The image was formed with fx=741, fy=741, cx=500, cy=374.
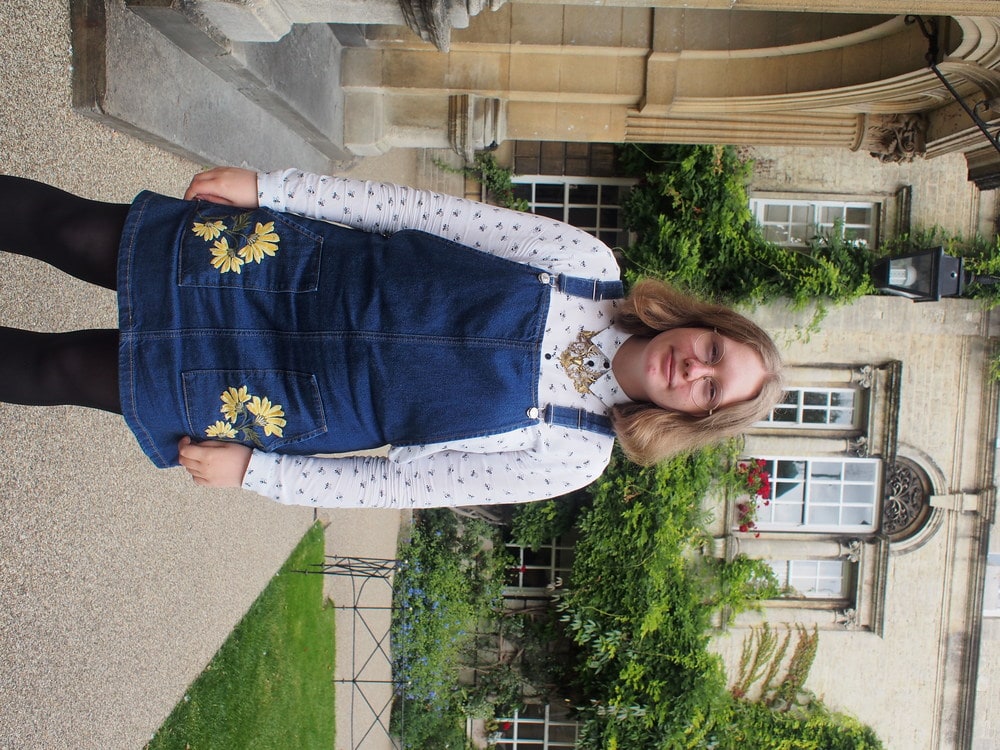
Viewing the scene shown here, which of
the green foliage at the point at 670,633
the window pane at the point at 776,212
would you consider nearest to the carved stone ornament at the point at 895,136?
the window pane at the point at 776,212

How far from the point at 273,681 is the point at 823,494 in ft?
20.4

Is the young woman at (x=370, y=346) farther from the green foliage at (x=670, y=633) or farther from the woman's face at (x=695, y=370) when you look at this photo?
the green foliage at (x=670, y=633)

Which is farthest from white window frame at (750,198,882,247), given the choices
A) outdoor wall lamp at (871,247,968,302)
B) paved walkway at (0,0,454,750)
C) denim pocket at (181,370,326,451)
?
denim pocket at (181,370,326,451)

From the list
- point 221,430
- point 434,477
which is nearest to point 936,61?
point 434,477

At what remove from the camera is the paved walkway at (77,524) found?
341 centimetres

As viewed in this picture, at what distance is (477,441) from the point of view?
237 cm

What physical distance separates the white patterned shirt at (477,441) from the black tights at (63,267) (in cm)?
58

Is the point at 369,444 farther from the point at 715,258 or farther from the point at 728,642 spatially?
the point at 728,642

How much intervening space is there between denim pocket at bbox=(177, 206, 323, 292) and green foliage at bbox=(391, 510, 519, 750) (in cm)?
774

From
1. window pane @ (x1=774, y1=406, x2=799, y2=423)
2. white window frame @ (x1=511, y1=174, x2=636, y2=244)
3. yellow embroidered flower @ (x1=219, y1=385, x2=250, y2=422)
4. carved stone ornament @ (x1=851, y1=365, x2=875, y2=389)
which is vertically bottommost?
window pane @ (x1=774, y1=406, x2=799, y2=423)

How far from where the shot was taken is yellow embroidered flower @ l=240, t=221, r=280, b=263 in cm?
218

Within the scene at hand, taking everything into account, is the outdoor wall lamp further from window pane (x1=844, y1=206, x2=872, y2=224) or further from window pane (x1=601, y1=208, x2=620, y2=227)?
window pane (x1=601, y1=208, x2=620, y2=227)

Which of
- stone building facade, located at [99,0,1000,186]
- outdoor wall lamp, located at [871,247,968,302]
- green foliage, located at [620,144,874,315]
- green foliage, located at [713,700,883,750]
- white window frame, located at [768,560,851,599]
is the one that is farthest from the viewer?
white window frame, located at [768,560,851,599]

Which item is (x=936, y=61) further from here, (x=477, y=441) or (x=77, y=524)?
(x=77, y=524)
